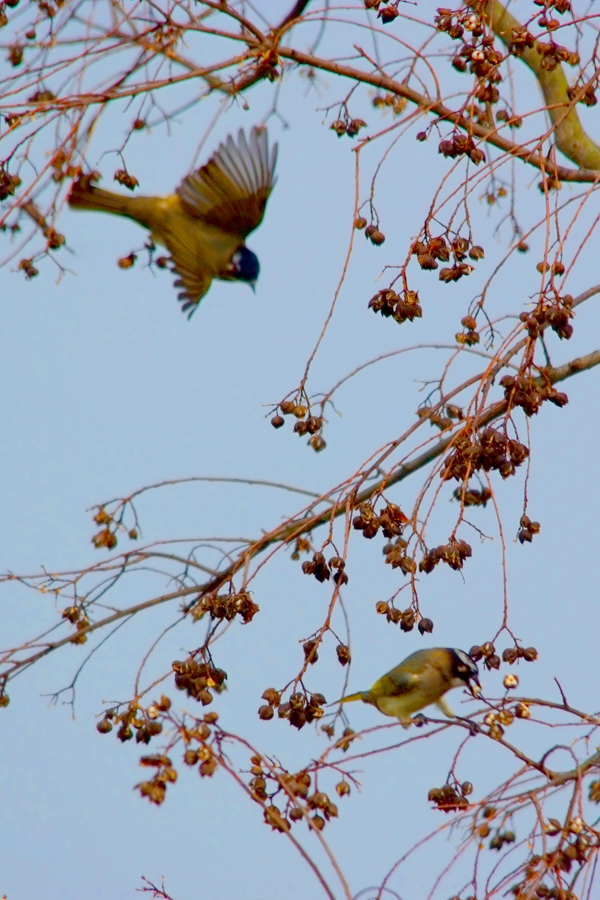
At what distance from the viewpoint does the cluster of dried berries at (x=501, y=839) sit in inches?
144

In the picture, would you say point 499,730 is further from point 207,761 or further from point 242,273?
point 242,273

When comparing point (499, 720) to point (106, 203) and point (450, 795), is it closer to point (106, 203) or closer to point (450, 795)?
point (450, 795)

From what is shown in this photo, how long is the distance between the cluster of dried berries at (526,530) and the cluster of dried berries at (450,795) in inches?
29.5

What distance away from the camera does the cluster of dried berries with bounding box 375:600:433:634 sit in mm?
3158

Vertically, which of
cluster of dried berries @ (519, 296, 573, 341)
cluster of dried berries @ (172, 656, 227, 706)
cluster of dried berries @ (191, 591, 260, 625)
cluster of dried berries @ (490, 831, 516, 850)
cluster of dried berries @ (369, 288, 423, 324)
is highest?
cluster of dried berries @ (369, 288, 423, 324)

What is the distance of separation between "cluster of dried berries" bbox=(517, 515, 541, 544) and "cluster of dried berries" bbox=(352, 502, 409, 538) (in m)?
0.35

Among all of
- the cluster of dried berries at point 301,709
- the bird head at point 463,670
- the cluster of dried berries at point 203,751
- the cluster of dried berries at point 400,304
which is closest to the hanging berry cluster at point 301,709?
the cluster of dried berries at point 301,709

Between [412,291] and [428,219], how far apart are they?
8.6 inches

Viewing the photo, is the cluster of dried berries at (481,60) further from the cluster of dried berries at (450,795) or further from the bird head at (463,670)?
the bird head at (463,670)

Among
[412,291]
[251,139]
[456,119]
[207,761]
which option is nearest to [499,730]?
[207,761]

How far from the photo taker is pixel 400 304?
335 centimetres

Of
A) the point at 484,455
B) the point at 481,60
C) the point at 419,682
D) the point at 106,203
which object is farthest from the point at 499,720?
the point at 106,203

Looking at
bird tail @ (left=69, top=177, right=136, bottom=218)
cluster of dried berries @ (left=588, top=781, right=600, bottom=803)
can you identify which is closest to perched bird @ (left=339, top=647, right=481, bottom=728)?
cluster of dried berries @ (left=588, top=781, right=600, bottom=803)

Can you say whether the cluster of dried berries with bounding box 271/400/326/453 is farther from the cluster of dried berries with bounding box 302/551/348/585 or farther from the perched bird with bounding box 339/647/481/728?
the perched bird with bounding box 339/647/481/728
